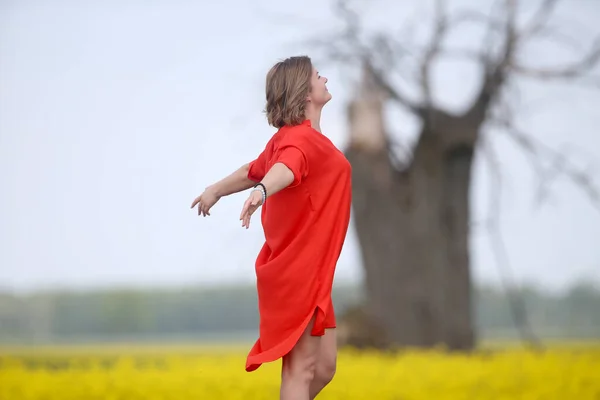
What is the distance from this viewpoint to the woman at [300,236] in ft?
9.41

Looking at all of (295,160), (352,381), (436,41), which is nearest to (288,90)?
(295,160)

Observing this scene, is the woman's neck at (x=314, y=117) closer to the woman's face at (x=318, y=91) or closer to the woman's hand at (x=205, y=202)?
the woman's face at (x=318, y=91)

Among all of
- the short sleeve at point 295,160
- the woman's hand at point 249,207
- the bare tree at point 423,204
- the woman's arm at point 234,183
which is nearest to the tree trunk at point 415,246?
the bare tree at point 423,204

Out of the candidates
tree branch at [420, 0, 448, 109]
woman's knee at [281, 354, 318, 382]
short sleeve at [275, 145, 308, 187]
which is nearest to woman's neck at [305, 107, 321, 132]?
short sleeve at [275, 145, 308, 187]

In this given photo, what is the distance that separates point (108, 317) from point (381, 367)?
9.35m

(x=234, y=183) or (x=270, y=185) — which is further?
(x=234, y=183)

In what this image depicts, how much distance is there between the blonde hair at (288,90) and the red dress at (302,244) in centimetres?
4

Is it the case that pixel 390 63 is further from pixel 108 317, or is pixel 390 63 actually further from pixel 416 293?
pixel 108 317

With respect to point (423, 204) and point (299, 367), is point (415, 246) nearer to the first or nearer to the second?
point (423, 204)

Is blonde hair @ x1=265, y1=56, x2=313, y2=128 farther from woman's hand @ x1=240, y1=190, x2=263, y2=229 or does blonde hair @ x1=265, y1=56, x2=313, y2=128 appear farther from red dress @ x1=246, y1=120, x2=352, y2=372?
woman's hand @ x1=240, y1=190, x2=263, y2=229

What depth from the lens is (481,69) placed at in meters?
8.25

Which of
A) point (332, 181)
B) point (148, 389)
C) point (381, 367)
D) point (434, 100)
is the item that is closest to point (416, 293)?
point (434, 100)

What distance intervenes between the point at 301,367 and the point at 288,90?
35.5 inches

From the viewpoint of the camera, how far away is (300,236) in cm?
289
